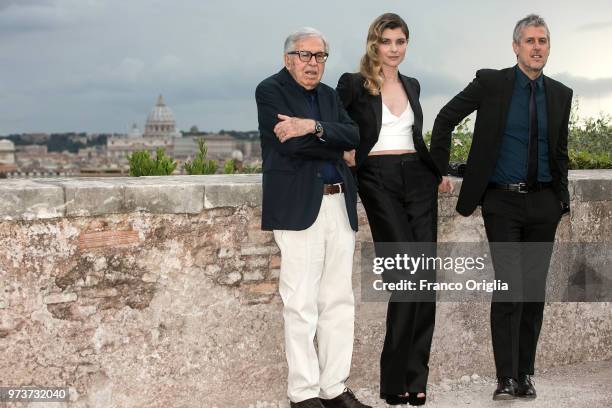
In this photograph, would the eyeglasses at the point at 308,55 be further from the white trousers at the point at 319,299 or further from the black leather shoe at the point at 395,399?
the black leather shoe at the point at 395,399

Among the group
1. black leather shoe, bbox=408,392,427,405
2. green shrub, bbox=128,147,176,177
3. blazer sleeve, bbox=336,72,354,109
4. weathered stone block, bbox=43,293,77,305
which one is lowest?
black leather shoe, bbox=408,392,427,405

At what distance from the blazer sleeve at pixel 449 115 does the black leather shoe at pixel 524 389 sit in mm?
1198

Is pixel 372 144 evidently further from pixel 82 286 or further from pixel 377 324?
pixel 82 286

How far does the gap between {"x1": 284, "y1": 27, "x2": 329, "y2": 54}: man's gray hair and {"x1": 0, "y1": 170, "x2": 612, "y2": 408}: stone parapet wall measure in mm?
861

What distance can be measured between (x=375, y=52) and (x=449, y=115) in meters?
0.53

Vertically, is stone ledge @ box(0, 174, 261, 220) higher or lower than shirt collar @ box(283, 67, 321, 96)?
lower

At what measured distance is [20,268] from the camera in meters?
3.96

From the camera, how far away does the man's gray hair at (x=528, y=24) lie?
4.15 metres

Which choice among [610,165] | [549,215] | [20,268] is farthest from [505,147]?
[610,165]

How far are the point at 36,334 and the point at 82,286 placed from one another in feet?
1.02

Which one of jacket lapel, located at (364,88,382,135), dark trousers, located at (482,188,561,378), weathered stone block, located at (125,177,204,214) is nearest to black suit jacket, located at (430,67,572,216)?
dark trousers, located at (482,188,561,378)

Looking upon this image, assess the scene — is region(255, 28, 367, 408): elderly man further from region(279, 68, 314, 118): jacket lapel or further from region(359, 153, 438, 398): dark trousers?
region(359, 153, 438, 398): dark trousers

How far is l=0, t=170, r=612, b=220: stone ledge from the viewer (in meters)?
3.91

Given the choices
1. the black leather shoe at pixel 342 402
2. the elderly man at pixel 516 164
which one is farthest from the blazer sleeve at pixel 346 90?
the black leather shoe at pixel 342 402
